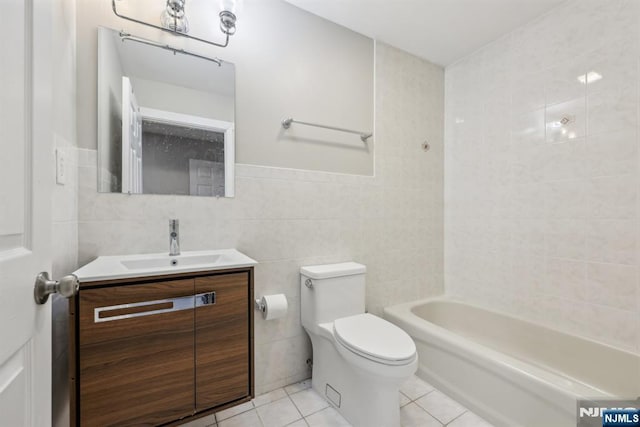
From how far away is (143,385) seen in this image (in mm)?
1043

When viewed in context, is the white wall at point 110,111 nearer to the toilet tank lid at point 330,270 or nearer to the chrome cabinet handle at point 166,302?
the chrome cabinet handle at point 166,302

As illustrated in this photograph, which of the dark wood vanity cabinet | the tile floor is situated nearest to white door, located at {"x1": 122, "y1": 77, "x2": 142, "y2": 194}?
the dark wood vanity cabinet

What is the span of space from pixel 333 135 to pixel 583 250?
65.7 inches

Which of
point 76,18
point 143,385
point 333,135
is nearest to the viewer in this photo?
point 143,385

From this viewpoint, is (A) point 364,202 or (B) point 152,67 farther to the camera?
(A) point 364,202

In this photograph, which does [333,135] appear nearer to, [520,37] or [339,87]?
[339,87]

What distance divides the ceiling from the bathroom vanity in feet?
5.54

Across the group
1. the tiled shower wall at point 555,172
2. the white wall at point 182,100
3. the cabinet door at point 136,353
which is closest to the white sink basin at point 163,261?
the cabinet door at point 136,353

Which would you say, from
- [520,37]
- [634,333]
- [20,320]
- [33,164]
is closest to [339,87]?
[520,37]

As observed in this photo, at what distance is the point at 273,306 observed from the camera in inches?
60.4

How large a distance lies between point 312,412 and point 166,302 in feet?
3.42

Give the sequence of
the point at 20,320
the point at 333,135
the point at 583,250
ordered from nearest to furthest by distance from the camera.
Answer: the point at 20,320 < the point at 583,250 < the point at 333,135

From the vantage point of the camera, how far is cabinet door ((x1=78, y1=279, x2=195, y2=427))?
96 centimetres

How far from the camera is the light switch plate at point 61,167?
1.07m
